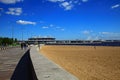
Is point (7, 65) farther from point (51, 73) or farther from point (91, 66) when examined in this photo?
point (51, 73)

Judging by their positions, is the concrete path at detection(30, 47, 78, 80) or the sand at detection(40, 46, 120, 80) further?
the sand at detection(40, 46, 120, 80)

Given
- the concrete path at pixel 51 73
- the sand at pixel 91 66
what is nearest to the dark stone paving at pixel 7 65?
the concrete path at pixel 51 73

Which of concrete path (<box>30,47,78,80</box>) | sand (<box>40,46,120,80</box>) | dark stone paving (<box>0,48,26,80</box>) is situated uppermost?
concrete path (<box>30,47,78,80</box>)

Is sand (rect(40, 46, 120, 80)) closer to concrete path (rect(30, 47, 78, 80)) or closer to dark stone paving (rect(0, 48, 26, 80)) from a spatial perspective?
concrete path (rect(30, 47, 78, 80))

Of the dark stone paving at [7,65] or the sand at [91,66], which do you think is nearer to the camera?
the dark stone paving at [7,65]

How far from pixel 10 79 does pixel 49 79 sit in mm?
4547

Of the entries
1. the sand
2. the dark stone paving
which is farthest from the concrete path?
the sand

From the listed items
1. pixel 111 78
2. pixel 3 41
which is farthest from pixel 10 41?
pixel 111 78

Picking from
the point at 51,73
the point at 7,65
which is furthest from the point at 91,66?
the point at 51,73

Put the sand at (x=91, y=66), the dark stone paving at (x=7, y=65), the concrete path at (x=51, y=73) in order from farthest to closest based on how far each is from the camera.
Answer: the sand at (x=91, y=66), the dark stone paving at (x=7, y=65), the concrete path at (x=51, y=73)

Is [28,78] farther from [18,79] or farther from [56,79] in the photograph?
[56,79]

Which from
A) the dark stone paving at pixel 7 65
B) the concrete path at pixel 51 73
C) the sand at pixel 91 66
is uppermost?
the concrete path at pixel 51 73

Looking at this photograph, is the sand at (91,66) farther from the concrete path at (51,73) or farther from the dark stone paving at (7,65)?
the dark stone paving at (7,65)

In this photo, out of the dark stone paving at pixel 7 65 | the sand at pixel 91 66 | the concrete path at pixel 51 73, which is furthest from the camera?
the sand at pixel 91 66
